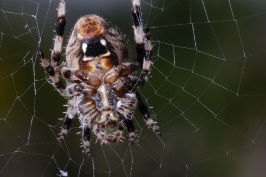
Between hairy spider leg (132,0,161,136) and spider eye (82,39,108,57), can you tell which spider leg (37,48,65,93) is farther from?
hairy spider leg (132,0,161,136)

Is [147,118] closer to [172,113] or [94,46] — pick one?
[94,46]

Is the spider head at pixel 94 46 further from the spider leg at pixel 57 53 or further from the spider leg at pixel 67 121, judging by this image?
the spider leg at pixel 67 121

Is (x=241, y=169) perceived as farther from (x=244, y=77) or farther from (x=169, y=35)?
(x=169, y=35)

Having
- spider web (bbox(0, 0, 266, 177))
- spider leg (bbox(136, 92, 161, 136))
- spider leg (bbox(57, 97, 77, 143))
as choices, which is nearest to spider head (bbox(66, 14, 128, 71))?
spider leg (bbox(57, 97, 77, 143))

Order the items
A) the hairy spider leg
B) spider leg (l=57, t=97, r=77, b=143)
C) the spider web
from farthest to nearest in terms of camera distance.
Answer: the spider web
spider leg (l=57, t=97, r=77, b=143)
the hairy spider leg

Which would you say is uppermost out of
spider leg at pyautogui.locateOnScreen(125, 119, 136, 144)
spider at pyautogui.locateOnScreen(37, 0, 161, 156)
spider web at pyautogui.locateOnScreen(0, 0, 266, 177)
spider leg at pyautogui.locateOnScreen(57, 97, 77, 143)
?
spider at pyautogui.locateOnScreen(37, 0, 161, 156)

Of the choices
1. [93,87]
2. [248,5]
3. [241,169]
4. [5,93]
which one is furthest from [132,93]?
[248,5]

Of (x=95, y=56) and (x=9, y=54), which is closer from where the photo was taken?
(x=95, y=56)
